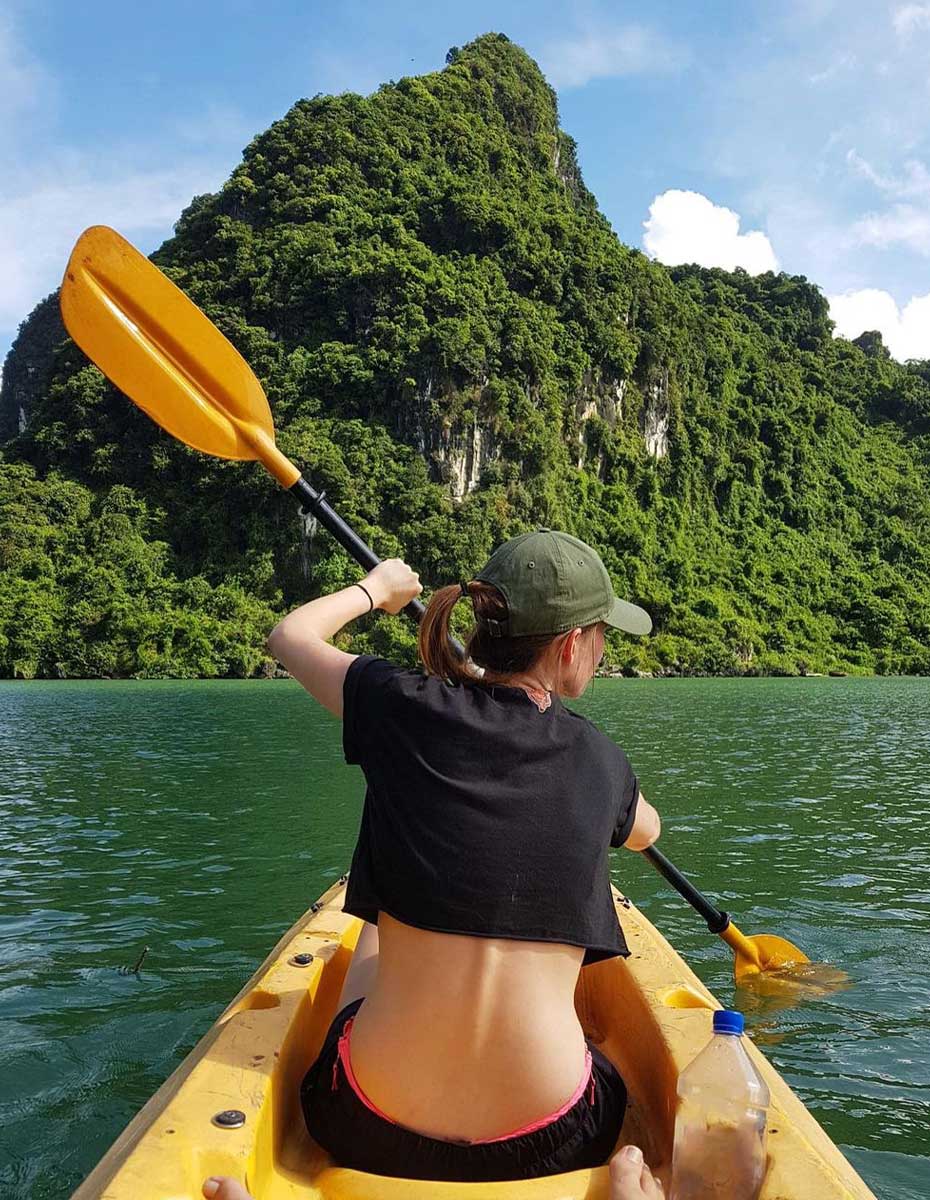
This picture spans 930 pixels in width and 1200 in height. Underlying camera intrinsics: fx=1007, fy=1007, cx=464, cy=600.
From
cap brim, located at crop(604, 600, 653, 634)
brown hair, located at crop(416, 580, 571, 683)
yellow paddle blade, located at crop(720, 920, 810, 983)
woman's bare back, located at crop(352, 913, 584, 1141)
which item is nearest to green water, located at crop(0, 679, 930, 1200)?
yellow paddle blade, located at crop(720, 920, 810, 983)

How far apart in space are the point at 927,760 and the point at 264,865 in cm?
981

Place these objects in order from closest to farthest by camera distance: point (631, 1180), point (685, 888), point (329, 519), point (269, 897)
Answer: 1. point (631, 1180)
2. point (329, 519)
3. point (685, 888)
4. point (269, 897)

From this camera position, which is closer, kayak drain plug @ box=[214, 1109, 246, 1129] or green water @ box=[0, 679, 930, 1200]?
kayak drain plug @ box=[214, 1109, 246, 1129]

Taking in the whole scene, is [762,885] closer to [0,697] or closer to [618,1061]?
[618,1061]

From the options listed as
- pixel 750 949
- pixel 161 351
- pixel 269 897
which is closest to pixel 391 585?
pixel 161 351

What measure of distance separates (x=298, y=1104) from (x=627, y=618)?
1290 millimetres

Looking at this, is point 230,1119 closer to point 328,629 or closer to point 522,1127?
point 522,1127

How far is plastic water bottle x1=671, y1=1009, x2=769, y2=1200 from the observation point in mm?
1648

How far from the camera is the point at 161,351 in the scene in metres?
3.46

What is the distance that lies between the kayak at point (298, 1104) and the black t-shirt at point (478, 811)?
0.46m

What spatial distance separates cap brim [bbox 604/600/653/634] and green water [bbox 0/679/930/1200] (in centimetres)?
182

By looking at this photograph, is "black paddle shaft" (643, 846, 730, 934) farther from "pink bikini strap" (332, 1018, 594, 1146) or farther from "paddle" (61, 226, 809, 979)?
"pink bikini strap" (332, 1018, 594, 1146)

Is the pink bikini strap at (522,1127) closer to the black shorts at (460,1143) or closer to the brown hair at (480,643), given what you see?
the black shorts at (460,1143)

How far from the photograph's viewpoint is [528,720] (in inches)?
62.9
